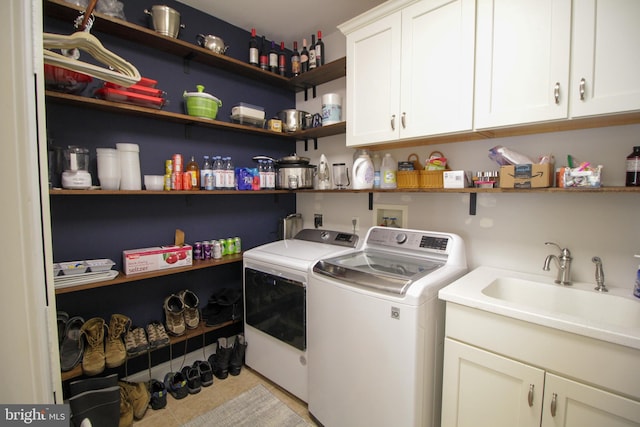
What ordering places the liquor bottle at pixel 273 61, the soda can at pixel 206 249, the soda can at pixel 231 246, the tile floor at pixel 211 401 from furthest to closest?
the liquor bottle at pixel 273 61 < the soda can at pixel 231 246 < the soda can at pixel 206 249 < the tile floor at pixel 211 401

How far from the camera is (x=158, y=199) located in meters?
2.03

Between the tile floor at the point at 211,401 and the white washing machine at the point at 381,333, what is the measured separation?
0.91 ft

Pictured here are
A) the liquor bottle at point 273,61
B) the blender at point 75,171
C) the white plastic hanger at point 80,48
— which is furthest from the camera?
the liquor bottle at point 273,61

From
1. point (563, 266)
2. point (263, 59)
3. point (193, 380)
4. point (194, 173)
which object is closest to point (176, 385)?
point (193, 380)

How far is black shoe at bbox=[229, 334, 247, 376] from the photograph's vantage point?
2.16 meters

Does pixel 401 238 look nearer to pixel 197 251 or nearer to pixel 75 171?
pixel 197 251

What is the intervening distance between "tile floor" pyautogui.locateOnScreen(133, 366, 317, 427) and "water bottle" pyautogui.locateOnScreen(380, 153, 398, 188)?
1522 millimetres

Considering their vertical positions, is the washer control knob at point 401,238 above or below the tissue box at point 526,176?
below

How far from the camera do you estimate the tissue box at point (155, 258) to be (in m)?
1.78

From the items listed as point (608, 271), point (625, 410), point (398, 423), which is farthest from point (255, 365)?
point (608, 271)

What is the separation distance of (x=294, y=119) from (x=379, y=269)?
1.52m

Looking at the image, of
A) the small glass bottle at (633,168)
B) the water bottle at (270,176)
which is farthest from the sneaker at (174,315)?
the small glass bottle at (633,168)

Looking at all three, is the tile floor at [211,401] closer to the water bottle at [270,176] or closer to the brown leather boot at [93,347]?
the brown leather boot at [93,347]

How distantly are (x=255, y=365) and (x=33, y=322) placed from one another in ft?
5.92
